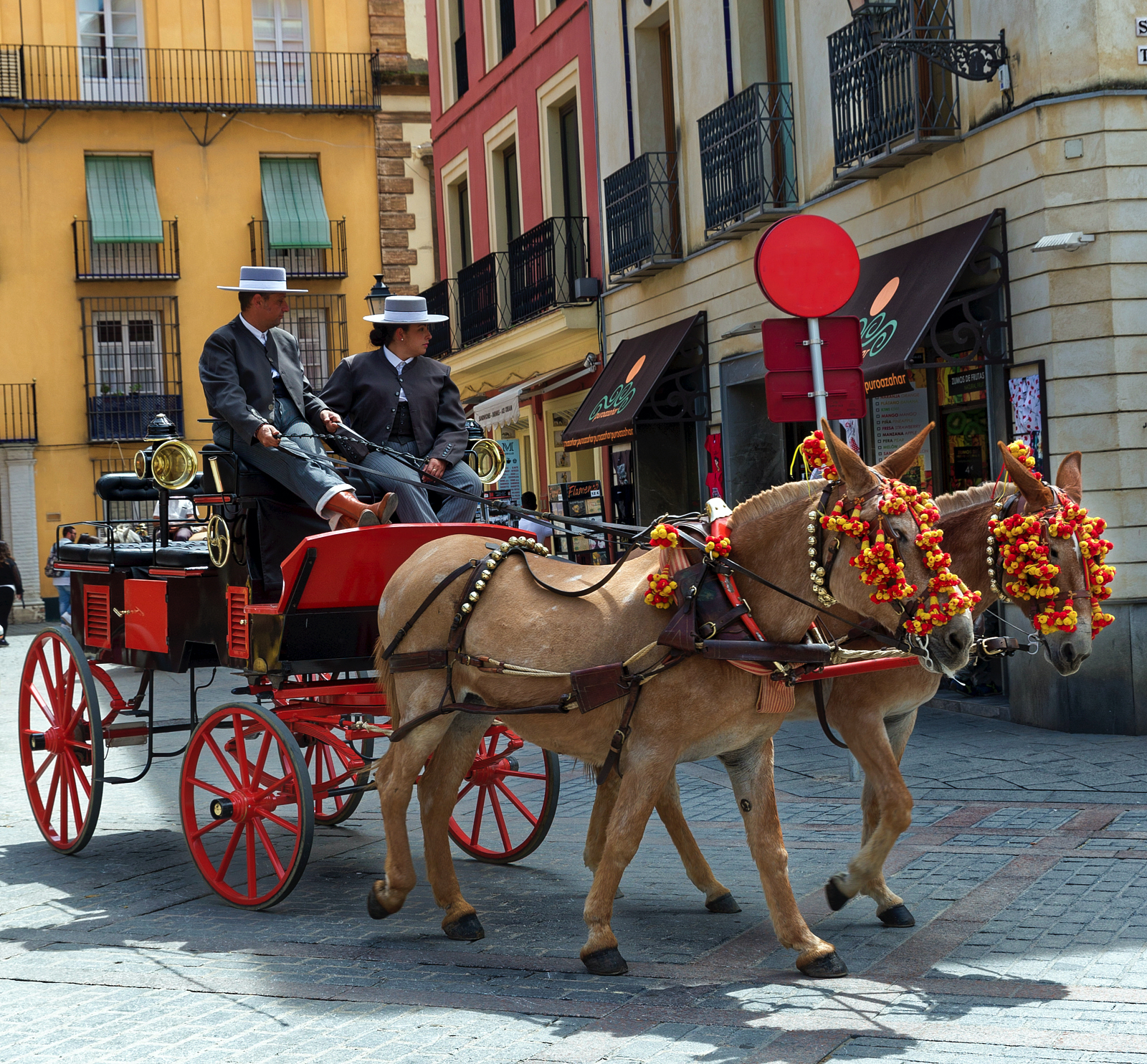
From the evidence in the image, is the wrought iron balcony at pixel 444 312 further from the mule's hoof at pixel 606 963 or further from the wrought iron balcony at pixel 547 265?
the mule's hoof at pixel 606 963

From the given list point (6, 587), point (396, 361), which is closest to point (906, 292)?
point (396, 361)

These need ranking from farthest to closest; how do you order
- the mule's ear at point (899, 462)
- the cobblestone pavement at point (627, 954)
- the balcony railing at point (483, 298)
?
1. the balcony railing at point (483, 298)
2. the mule's ear at point (899, 462)
3. the cobblestone pavement at point (627, 954)

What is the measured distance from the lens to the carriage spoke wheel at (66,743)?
7348mm

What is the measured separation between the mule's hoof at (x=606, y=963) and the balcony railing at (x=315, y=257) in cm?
2836

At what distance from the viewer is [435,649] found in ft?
19.4

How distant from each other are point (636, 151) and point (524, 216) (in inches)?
175

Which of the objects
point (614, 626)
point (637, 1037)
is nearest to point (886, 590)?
point (614, 626)

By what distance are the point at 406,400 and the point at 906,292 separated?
17.4ft

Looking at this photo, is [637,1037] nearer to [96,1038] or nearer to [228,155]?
[96,1038]

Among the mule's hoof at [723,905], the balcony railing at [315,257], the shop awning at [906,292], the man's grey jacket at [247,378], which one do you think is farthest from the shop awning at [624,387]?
the balcony railing at [315,257]

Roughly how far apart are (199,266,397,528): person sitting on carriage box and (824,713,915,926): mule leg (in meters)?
2.28

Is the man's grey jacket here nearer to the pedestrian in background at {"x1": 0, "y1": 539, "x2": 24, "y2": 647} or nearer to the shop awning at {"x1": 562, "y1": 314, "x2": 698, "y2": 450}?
the shop awning at {"x1": 562, "y1": 314, "x2": 698, "y2": 450}

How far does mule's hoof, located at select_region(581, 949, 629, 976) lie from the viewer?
5.18 m

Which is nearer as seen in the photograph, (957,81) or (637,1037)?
(637,1037)
